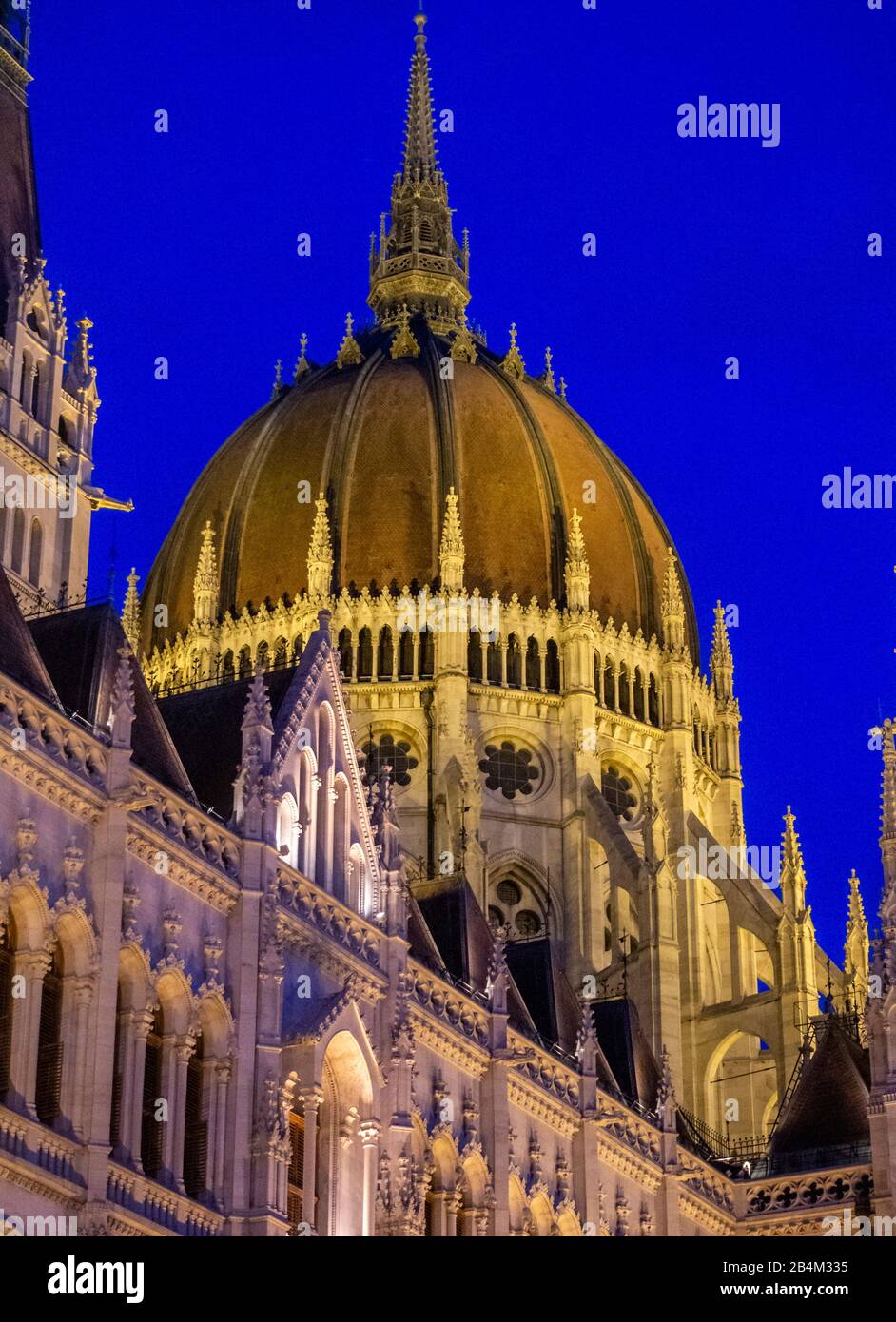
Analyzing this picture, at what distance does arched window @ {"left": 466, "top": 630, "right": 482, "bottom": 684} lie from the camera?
85.8m

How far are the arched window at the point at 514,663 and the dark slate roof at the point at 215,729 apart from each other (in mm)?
30055

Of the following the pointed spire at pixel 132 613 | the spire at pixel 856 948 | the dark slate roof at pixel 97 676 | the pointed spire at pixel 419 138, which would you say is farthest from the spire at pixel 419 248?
the dark slate roof at pixel 97 676

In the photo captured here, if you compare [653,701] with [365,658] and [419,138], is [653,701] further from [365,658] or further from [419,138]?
[419,138]

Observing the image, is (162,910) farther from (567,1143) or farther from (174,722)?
(567,1143)

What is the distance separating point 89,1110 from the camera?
42750mm

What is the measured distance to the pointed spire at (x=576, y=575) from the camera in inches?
3413

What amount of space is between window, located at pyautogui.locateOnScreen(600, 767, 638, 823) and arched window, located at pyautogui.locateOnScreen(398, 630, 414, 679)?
7.53 metres

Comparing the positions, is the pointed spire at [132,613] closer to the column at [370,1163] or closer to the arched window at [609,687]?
the arched window at [609,687]

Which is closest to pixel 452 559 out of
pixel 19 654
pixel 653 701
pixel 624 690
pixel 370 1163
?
pixel 624 690

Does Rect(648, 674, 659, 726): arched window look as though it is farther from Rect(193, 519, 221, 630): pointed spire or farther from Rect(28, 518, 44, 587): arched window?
Rect(28, 518, 44, 587): arched window

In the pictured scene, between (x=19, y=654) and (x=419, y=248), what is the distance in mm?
58105

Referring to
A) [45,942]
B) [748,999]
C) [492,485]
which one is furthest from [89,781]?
[492,485]

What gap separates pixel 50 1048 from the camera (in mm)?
43156
